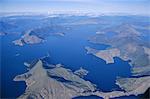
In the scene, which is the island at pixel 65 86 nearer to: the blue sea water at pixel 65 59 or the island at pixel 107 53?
the blue sea water at pixel 65 59

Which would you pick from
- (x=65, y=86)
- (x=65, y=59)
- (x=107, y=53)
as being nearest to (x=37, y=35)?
(x=65, y=59)

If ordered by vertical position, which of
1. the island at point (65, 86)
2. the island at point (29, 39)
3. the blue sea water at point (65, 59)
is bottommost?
the island at point (65, 86)

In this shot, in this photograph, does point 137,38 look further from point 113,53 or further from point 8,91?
point 8,91

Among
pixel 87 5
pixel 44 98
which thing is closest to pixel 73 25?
pixel 87 5

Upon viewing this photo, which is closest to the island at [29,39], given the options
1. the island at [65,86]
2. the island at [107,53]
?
the island at [65,86]

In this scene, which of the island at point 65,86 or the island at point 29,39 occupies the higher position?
the island at point 29,39

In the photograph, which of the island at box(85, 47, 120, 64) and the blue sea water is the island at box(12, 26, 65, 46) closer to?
the blue sea water

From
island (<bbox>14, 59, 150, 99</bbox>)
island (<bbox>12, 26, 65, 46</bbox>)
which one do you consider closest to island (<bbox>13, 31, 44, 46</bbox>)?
island (<bbox>12, 26, 65, 46</bbox>)

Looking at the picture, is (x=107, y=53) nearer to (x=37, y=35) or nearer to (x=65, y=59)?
(x=65, y=59)

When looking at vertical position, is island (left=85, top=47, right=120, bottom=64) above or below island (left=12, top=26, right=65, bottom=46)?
below

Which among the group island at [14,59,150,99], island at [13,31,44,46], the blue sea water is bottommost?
island at [14,59,150,99]
